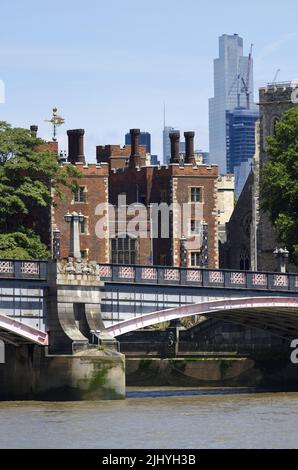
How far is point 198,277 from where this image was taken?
280ft

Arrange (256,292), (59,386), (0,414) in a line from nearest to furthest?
1. (0,414)
2. (59,386)
3. (256,292)

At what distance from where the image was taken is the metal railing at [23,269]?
3127 inches

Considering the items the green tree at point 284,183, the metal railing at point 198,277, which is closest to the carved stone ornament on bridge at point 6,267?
the metal railing at point 198,277

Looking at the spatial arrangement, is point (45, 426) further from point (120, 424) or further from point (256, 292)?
point (256, 292)

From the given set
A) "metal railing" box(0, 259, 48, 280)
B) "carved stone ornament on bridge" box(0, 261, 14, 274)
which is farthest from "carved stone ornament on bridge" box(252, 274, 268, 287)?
"carved stone ornament on bridge" box(0, 261, 14, 274)

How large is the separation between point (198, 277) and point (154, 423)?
58.6ft

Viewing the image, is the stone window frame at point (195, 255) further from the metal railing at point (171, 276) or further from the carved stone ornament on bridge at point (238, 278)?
the carved stone ornament on bridge at point (238, 278)

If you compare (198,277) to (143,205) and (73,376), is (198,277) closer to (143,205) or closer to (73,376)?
(73,376)

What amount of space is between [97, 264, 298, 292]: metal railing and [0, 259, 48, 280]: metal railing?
2.47 meters

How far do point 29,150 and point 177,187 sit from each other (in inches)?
530

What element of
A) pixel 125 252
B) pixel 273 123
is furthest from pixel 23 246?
pixel 273 123

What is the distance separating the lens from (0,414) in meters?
72.3

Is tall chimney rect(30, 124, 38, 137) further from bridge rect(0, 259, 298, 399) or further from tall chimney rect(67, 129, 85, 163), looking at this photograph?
bridge rect(0, 259, 298, 399)
